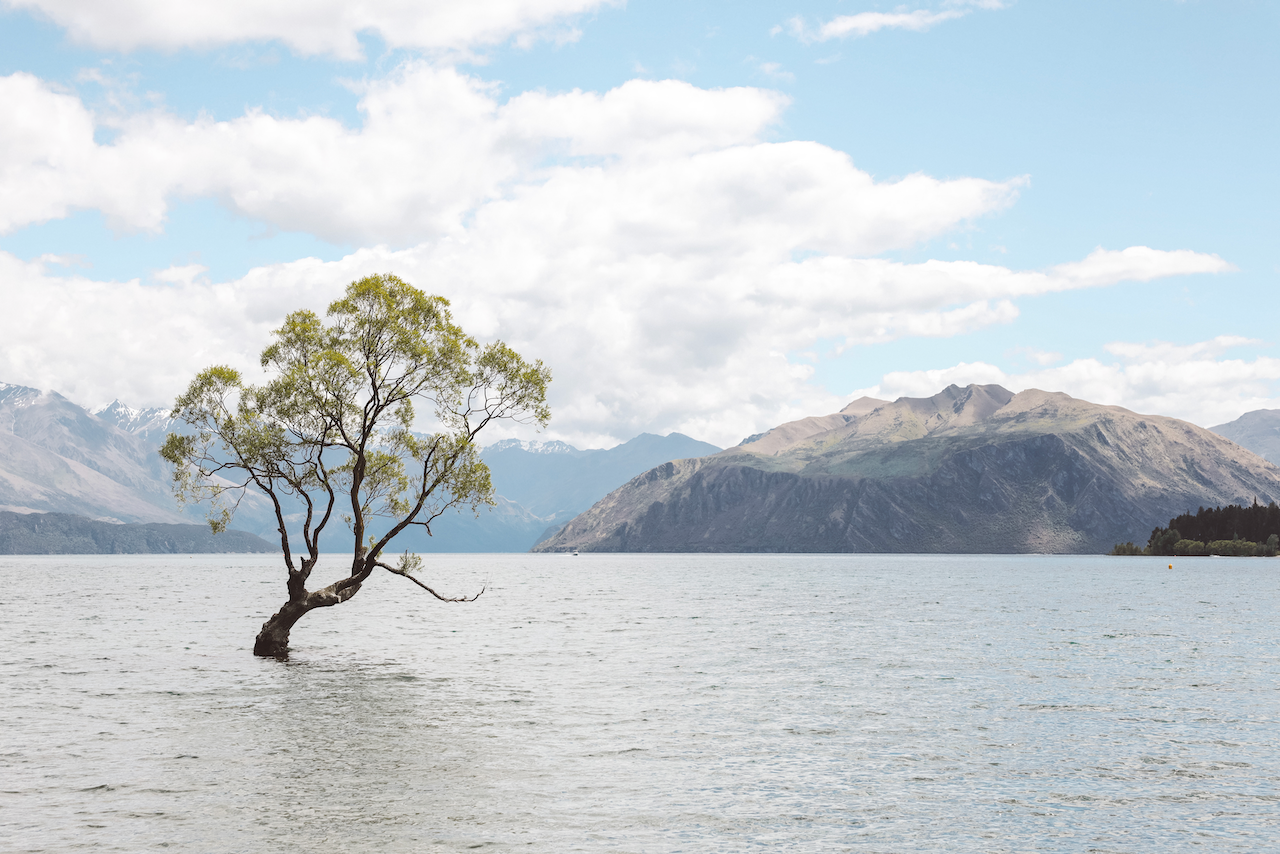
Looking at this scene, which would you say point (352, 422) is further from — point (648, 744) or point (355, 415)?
point (648, 744)

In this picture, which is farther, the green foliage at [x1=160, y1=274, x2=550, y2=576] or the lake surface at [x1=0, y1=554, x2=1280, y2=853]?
the green foliage at [x1=160, y1=274, x2=550, y2=576]

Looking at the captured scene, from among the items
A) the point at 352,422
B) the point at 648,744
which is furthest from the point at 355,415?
the point at 648,744

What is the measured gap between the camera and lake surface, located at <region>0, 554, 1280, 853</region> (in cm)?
2403

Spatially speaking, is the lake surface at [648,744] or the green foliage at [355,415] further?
the green foliage at [355,415]

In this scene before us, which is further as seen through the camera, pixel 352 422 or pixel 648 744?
pixel 352 422

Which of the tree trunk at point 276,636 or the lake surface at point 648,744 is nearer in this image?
the lake surface at point 648,744

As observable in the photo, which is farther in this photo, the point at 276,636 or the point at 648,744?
the point at 276,636

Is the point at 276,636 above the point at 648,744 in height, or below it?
above

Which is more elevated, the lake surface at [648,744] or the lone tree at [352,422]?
the lone tree at [352,422]

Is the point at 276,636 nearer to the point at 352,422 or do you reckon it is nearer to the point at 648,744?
the point at 352,422

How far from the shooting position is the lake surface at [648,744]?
78.8ft

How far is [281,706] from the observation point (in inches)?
1709

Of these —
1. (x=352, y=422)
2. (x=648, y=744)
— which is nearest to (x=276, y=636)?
(x=352, y=422)

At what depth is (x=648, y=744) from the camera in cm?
3481
